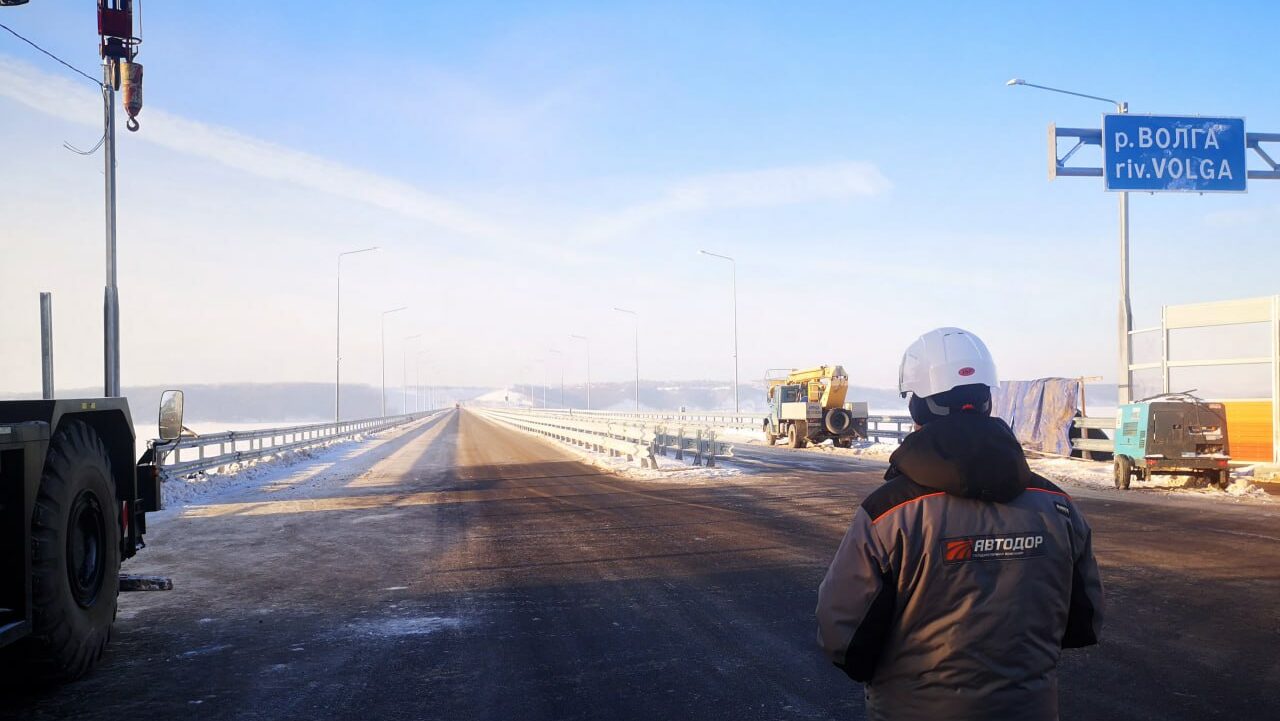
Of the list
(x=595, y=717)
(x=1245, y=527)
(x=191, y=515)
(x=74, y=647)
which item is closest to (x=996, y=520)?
(x=595, y=717)

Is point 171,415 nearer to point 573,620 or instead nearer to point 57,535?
point 57,535

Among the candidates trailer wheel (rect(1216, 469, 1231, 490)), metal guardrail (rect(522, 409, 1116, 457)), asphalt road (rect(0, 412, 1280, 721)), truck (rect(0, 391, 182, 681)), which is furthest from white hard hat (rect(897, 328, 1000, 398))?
Answer: trailer wheel (rect(1216, 469, 1231, 490))

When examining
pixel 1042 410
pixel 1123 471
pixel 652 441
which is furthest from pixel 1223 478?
pixel 652 441

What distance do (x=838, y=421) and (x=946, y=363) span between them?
30.6 m

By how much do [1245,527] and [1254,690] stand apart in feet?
27.4

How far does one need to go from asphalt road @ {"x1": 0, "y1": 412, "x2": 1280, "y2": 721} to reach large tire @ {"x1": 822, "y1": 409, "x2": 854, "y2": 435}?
17.5 metres

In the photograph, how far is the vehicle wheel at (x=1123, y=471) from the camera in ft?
59.6

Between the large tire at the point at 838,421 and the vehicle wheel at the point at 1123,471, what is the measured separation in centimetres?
1437

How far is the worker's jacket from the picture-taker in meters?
2.55

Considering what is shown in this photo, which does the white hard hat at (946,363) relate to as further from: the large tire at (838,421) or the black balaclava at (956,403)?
the large tire at (838,421)

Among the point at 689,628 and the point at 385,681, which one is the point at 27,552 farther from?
the point at 689,628

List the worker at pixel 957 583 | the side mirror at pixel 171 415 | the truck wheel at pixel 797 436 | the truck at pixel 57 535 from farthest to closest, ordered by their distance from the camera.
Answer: the truck wheel at pixel 797 436
the side mirror at pixel 171 415
the truck at pixel 57 535
the worker at pixel 957 583

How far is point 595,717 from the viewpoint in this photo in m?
5.14

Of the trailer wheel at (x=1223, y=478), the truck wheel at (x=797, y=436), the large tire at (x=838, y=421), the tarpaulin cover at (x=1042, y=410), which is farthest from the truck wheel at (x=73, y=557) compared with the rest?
the truck wheel at (x=797, y=436)
